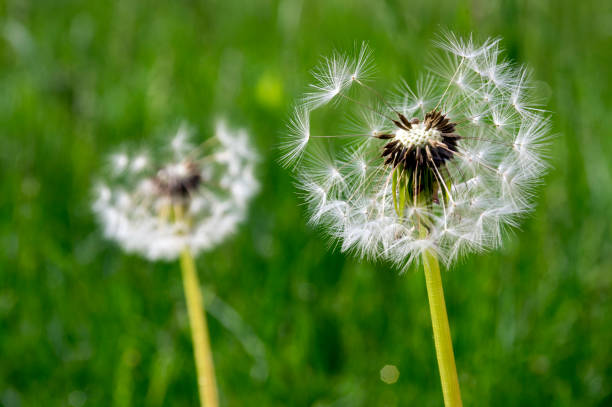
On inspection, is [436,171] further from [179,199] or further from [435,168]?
[179,199]

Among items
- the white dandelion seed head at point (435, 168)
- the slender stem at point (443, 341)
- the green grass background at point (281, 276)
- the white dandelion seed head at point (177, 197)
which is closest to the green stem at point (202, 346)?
the white dandelion seed head at point (177, 197)

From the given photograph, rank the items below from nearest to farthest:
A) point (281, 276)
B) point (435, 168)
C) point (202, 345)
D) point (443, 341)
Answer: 1. point (443, 341)
2. point (435, 168)
3. point (202, 345)
4. point (281, 276)

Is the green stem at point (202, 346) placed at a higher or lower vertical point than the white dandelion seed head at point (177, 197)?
lower

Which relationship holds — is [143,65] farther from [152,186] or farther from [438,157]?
[438,157]

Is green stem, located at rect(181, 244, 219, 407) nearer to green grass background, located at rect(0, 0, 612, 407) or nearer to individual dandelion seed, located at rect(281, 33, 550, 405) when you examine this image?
individual dandelion seed, located at rect(281, 33, 550, 405)

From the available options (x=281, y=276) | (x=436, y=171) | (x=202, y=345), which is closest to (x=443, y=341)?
(x=436, y=171)

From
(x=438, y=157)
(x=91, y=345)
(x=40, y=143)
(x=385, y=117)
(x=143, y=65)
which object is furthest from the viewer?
(x=143, y=65)

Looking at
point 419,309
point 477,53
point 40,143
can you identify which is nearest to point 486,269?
point 419,309

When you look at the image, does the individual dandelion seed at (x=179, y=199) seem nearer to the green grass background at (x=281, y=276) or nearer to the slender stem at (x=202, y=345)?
the slender stem at (x=202, y=345)

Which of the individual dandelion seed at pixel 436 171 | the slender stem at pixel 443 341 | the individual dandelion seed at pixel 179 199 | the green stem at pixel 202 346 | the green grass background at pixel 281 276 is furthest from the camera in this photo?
the green grass background at pixel 281 276
